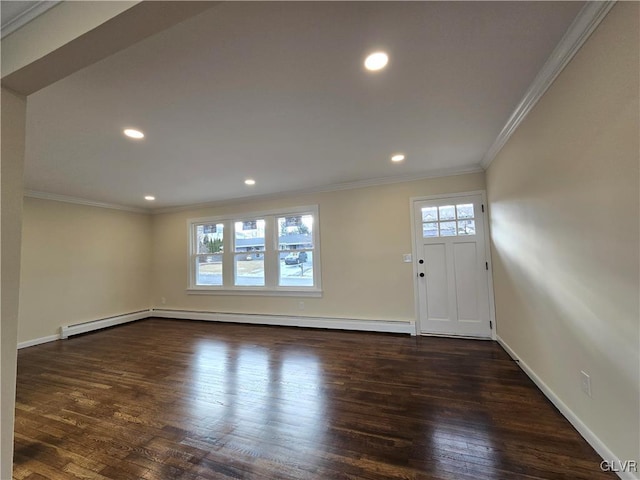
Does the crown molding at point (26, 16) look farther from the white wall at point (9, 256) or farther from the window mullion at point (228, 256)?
the window mullion at point (228, 256)

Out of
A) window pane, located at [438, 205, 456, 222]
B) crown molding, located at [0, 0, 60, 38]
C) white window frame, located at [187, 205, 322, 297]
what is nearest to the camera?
crown molding, located at [0, 0, 60, 38]

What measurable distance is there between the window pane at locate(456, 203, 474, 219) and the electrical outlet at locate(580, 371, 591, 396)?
2552mm

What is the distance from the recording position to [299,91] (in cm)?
195

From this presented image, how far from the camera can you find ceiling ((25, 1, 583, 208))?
1377 mm

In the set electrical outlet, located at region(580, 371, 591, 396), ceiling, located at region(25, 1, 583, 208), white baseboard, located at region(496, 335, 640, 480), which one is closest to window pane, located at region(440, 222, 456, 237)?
ceiling, located at region(25, 1, 583, 208)

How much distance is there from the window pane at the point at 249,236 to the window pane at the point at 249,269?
13 centimetres

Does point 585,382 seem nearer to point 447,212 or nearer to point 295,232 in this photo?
point 447,212

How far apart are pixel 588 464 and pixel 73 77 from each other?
390cm

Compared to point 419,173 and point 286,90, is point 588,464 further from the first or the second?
point 419,173

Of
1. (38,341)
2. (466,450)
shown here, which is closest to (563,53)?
(466,450)

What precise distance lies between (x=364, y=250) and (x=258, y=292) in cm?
228

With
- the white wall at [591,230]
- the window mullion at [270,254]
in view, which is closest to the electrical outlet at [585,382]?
the white wall at [591,230]

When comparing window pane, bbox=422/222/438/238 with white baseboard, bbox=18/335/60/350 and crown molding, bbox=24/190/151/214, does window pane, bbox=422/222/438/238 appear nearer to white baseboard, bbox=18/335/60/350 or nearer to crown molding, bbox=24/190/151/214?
crown molding, bbox=24/190/151/214

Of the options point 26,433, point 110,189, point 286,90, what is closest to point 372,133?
point 286,90
